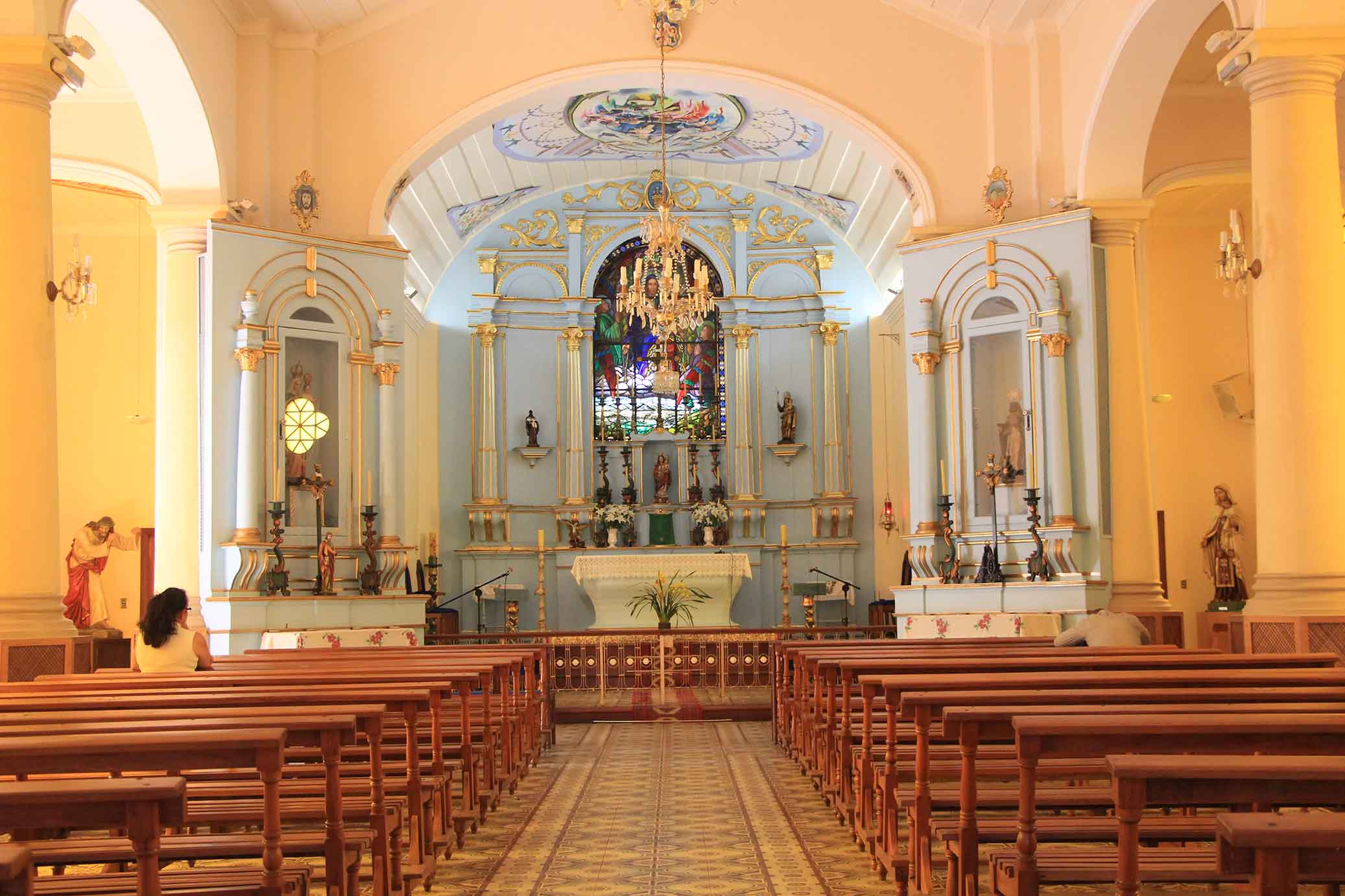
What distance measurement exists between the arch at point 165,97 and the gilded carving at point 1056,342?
7971 millimetres

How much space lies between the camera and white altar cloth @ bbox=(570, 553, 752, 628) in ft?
60.0

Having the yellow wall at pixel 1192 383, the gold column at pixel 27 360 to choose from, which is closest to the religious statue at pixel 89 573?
the gold column at pixel 27 360

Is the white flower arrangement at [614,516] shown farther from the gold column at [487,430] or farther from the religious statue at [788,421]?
the religious statue at [788,421]

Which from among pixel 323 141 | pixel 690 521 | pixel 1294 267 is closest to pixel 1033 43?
pixel 1294 267

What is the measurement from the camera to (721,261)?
2128 centimetres

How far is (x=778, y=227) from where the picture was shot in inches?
838

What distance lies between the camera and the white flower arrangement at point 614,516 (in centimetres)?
2011

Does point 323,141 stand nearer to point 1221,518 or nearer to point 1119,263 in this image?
point 1119,263

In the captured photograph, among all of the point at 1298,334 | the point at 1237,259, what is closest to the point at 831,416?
the point at 1237,259

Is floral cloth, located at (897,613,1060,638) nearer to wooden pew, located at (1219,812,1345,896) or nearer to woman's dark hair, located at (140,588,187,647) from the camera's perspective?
woman's dark hair, located at (140,588,187,647)

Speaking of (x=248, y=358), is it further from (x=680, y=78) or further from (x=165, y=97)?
(x=680, y=78)

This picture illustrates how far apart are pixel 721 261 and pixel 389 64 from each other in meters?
8.05

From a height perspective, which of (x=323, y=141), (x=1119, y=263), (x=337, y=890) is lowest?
(x=337, y=890)

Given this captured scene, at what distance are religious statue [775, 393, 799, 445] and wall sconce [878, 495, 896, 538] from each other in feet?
6.17
